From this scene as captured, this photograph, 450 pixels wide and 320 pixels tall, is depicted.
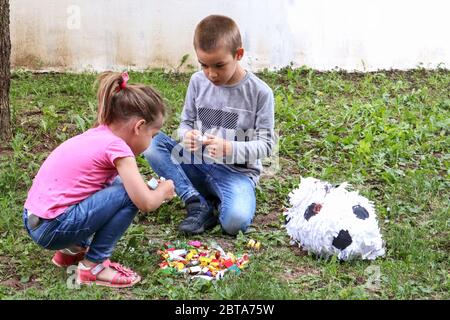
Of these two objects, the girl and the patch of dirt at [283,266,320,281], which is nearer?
the girl

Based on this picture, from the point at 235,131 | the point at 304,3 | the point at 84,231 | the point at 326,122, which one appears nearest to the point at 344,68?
the point at 304,3

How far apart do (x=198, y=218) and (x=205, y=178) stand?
12.5 inches

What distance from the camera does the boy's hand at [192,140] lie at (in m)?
4.29

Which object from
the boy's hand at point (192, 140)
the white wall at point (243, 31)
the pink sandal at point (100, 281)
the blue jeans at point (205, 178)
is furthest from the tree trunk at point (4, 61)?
the pink sandal at point (100, 281)

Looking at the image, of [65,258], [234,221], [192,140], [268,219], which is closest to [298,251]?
[234,221]

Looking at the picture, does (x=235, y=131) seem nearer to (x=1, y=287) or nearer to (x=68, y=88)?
(x=1, y=287)

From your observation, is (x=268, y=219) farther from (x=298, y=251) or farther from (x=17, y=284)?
(x=17, y=284)

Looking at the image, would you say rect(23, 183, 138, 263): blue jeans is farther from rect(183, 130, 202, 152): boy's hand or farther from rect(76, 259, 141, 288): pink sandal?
rect(183, 130, 202, 152): boy's hand

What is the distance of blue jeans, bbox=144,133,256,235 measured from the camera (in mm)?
4398

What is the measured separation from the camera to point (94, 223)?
11.8 ft

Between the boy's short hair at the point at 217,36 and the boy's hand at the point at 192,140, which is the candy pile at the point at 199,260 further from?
the boy's short hair at the point at 217,36

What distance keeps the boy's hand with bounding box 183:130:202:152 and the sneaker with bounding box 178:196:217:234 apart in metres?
0.34

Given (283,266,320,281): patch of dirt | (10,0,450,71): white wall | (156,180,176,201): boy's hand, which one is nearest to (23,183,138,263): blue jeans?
(156,180,176,201): boy's hand

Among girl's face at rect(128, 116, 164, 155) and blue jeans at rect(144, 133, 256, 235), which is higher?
girl's face at rect(128, 116, 164, 155)
